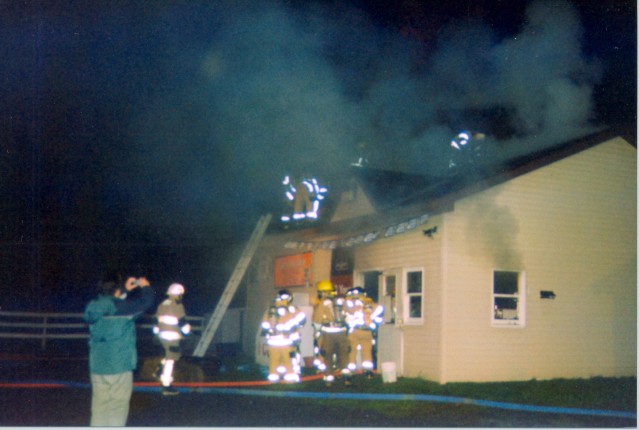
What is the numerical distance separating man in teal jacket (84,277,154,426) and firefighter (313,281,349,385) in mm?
5943

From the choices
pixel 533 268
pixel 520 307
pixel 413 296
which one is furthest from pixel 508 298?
pixel 413 296

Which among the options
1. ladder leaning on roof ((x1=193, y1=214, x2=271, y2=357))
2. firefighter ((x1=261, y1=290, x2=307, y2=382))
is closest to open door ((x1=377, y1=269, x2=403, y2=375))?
firefighter ((x1=261, y1=290, x2=307, y2=382))

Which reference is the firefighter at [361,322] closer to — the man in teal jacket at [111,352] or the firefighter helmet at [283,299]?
the firefighter helmet at [283,299]

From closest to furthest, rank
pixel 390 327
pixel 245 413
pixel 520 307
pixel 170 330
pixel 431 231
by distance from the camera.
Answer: pixel 245 413
pixel 170 330
pixel 431 231
pixel 520 307
pixel 390 327

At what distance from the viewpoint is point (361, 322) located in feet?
42.2

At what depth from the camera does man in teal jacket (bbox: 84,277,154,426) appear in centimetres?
696

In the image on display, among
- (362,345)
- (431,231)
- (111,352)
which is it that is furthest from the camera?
(431,231)

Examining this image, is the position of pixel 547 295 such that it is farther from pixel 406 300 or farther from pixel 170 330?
pixel 170 330

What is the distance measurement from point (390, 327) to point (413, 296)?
77 cm

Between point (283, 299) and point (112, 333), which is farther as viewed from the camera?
point (283, 299)

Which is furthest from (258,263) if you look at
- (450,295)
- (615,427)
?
(615,427)

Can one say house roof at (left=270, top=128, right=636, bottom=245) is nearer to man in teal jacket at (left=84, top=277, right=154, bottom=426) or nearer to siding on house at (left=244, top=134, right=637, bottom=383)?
siding on house at (left=244, top=134, right=637, bottom=383)

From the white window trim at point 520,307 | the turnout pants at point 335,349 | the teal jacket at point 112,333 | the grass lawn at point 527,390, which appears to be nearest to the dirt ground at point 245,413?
the grass lawn at point 527,390

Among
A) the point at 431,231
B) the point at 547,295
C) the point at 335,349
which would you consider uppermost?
the point at 431,231
